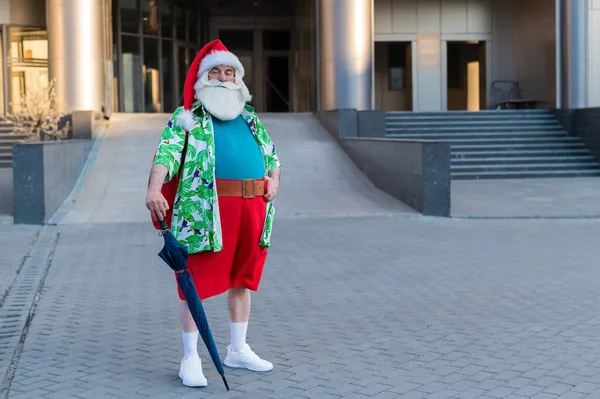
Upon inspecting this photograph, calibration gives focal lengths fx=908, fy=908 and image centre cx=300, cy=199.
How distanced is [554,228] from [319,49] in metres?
12.6

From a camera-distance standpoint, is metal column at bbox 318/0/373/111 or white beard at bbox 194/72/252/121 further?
metal column at bbox 318/0/373/111

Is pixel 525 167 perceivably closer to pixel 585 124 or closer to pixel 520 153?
pixel 520 153

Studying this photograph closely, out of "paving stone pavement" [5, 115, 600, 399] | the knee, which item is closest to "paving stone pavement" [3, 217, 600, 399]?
"paving stone pavement" [5, 115, 600, 399]

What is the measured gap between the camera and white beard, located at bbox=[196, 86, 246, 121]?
16.2ft

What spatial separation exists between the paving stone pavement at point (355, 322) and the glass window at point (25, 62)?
19.1 meters

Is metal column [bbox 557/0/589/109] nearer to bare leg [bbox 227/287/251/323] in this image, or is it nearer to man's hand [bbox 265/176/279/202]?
man's hand [bbox 265/176/279/202]

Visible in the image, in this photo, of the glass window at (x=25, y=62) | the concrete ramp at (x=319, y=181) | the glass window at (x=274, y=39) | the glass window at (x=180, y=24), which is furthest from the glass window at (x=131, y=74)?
the concrete ramp at (x=319, y=181)

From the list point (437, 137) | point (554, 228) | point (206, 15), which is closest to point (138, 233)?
point (554, 228)

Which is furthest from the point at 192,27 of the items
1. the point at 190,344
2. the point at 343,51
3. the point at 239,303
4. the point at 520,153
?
the point at 190,344

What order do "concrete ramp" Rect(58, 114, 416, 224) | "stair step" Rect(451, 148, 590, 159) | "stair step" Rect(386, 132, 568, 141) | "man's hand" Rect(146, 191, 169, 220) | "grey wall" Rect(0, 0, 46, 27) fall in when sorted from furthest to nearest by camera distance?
1. "grey wall" Rect(0, 0, 46, 27)
2. "stair step" Rect(386, 132, 568, 141)
3. "stair step" Rect(451, 148, 590, 159)
4. "concrete ramp" Rect(58, 114, 416, 224)
5. "man's hand" Rect(146, 191, 169, 220)

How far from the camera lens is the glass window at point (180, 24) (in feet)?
105

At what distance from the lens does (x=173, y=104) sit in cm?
3147

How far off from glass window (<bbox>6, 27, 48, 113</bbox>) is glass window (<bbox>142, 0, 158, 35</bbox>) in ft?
10.9

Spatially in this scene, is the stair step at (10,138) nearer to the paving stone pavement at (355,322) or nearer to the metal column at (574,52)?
the paving stone pavement at (355,322)
